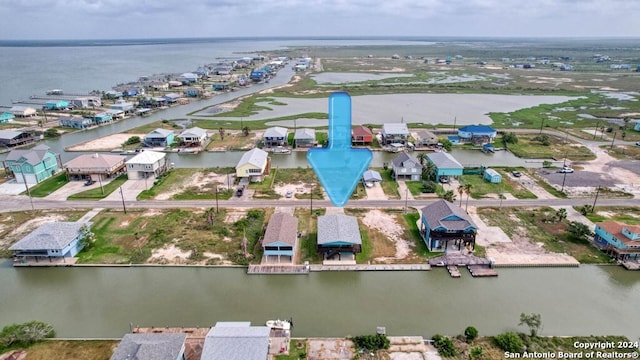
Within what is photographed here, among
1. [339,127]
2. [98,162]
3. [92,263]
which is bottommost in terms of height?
[92,263]

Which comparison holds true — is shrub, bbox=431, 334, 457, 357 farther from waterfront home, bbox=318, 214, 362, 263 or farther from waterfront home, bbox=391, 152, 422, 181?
waterfront home, bbox=391, 152, 422, 181

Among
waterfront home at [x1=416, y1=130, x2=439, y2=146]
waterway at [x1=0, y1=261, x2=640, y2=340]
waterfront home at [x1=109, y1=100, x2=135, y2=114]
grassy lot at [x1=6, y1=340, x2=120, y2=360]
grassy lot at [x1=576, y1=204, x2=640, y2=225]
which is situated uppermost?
waterfront home at [x1=109, y1=100, x2=135, y2=114]

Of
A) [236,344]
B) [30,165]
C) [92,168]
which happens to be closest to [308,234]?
[236,344]

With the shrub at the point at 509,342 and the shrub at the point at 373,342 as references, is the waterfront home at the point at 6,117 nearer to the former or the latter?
the shrub at the point at 373,342

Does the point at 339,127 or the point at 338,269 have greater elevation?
the point at 339,127

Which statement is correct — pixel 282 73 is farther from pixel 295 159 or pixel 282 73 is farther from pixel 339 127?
pixel 339 127

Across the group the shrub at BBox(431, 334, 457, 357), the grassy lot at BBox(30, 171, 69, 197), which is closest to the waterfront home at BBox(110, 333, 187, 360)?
the shrub at BBox(431, 334, 457, 357)

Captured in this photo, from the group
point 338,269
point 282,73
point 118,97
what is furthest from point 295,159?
point 282,73
